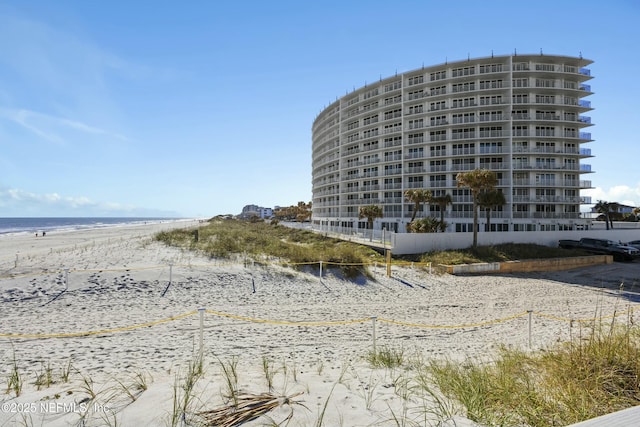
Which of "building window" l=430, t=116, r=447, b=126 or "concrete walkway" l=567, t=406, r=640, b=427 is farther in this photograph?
"building window" l=430, t=116, r=447, b=126

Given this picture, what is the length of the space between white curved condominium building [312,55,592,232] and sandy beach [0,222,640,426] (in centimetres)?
2559

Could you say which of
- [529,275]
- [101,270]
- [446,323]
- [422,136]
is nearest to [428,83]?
[422,136]

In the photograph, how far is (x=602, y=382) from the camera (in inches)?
172

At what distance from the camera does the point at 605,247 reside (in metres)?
27.4

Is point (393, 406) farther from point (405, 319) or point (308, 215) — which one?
point (308, 215)

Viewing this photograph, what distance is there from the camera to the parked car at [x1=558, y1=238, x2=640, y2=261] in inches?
1038

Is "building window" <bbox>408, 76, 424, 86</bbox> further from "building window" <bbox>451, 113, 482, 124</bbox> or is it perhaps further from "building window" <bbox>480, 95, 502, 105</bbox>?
"building window" <bbox>480, 95, 502, 105</bbox>

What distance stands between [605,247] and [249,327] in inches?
1324

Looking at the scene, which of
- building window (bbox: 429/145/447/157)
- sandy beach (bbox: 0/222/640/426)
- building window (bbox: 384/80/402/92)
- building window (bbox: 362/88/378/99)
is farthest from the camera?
building window (bbox: 362/88/378/99)

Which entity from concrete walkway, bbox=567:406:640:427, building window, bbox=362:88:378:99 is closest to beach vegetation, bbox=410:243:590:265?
concrete walkway, bbox=567:406:640:427

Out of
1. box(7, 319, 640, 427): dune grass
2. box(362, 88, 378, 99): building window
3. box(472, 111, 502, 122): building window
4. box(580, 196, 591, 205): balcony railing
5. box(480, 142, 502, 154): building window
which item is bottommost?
box(7, 319, 640, 427): dune grass

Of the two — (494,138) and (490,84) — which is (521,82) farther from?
(494,138)

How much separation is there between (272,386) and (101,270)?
576 inches

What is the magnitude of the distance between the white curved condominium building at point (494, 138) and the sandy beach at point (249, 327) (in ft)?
84.0
